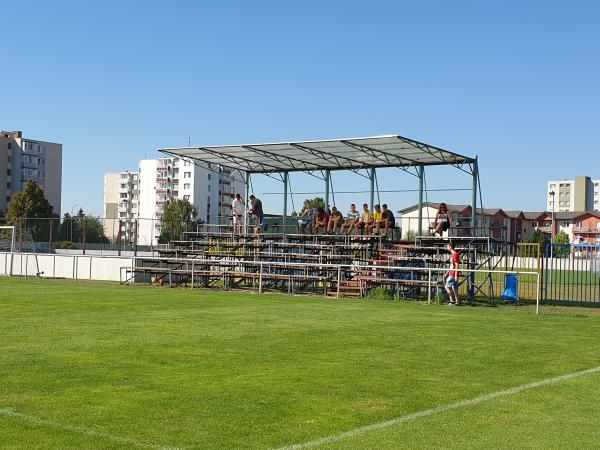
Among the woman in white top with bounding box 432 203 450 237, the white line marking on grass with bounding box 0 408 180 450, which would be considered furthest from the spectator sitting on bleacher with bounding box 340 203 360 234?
the white line marking on grass with bounding box 0 408 180 450

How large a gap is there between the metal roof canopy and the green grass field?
12048 mm

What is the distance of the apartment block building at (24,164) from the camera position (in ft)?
429

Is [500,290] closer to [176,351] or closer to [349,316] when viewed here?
[349,316]

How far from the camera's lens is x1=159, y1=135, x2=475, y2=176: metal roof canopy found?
1121 inches

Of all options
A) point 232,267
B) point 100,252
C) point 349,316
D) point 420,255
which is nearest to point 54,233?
point 100,252

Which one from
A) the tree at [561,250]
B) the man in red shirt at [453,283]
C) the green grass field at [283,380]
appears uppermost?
the tree at [561,250]

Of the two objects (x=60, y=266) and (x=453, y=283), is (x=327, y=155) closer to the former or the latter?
(x=453, y=283)

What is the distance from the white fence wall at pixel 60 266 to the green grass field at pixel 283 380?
1779 cm

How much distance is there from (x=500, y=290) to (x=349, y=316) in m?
14.3

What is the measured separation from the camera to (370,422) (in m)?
7.12

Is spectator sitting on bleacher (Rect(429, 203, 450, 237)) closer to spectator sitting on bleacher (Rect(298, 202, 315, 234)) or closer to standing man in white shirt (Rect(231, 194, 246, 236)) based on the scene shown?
spectator sitting on bleacher (Rect(298, 202, 315, 234))

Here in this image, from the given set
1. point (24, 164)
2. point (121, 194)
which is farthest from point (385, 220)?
point (121, 194)

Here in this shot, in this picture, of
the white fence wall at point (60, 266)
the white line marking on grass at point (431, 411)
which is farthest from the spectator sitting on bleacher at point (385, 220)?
the white line marking on grass at point (431, 411)

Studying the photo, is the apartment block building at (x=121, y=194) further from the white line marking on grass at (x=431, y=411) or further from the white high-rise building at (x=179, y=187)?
the white line marking on grass at (x=431, y=411)
